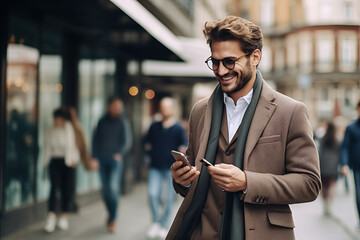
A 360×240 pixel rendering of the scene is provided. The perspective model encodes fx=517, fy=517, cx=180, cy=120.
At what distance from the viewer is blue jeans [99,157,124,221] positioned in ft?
26.4

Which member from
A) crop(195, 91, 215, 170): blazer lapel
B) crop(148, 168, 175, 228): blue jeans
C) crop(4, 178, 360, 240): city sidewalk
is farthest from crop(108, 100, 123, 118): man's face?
crop(195, 91, 215, 170): blazer lapel

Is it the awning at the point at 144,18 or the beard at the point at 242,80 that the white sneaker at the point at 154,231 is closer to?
the awning at the point at 144,18

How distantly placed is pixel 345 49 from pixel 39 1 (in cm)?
4556

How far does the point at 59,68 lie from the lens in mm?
9633

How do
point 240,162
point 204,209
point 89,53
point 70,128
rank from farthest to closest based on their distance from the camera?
point 89,53 < point 70,128 < point 204,209 < point 240,162

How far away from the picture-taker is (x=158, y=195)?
7.88 meters

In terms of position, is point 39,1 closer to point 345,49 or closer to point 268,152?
point 268,152

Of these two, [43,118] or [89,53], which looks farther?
[89,53]

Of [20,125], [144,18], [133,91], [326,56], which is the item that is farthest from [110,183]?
[326,56]

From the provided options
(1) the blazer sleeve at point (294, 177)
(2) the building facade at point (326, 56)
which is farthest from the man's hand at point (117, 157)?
(2) the building facade at point (326, 56)

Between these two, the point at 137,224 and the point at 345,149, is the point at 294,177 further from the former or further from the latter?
the point at 137,224

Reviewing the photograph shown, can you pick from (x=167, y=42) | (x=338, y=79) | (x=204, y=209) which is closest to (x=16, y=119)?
(x=167, y=42)

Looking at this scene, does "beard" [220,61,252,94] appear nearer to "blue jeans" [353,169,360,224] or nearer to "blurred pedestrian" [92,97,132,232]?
"blue jeans" [353,169,360,224]

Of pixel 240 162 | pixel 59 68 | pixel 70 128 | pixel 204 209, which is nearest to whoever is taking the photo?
pixel 240 162
